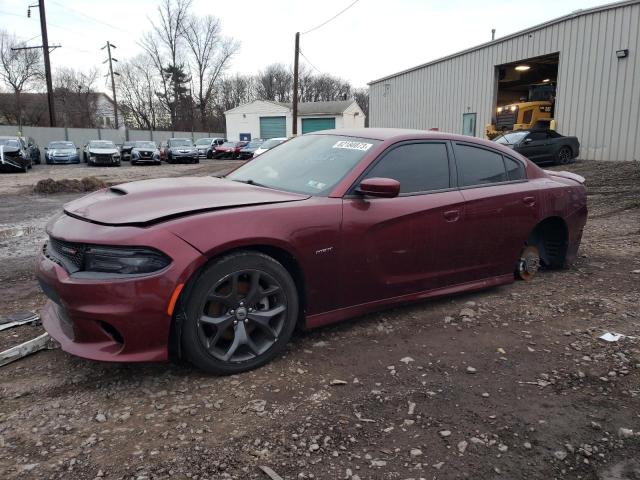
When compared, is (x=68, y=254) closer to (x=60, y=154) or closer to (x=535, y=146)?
(x=535, y=146)

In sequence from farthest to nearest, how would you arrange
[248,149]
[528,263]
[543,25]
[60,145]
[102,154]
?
1. [248,149]
2. [60,145]
3. [102,154]
4. [543,25]
5. [528,263]

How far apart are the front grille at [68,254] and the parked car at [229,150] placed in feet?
103

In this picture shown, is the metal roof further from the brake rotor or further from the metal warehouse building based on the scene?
the brake rotor

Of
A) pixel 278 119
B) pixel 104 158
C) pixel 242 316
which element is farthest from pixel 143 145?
pixel 242 316

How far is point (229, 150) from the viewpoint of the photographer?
111 ft

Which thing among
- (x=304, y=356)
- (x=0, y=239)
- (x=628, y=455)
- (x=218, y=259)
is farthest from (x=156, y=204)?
(x=0, y=239)

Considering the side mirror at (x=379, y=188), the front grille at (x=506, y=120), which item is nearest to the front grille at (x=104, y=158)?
the front grille at (x=506, y=120)

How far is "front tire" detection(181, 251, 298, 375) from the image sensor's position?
2779 millimetres

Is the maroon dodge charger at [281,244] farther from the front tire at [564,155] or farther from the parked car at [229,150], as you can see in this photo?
the parked car at [229,150]

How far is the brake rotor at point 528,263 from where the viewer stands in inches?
189

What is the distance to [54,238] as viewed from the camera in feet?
9.51

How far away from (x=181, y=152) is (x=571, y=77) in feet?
66.9

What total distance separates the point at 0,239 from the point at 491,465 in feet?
23.8

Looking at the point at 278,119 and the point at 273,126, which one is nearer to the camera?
the point at 278,119
